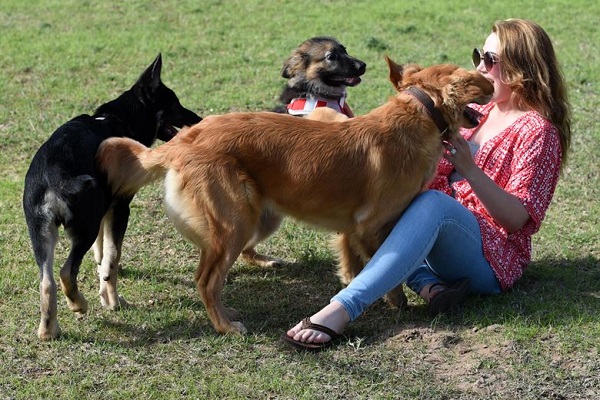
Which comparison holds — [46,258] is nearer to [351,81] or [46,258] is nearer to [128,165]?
[128,165]

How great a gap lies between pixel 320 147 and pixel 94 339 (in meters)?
1.55

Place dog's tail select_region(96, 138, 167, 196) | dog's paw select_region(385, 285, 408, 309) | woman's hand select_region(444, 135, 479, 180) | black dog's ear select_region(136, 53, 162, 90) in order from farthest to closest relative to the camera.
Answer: black dog's ear select_region(136, 53, 162, 90) < dog's paw select_region(385, 285, 408, 309) < woman's hand select_region(444, 135, 479, 180) < dog's tail select_region(96, 138, 167, 196)

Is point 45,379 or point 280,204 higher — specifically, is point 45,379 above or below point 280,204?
below

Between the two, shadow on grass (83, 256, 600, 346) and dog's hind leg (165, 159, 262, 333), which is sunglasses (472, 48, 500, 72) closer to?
shadow on grass (83, 256, 600, 346)

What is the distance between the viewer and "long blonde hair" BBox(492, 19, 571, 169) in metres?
4.91

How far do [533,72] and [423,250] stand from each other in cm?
125

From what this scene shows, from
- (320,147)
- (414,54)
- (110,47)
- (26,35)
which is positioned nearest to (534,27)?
(320,147)

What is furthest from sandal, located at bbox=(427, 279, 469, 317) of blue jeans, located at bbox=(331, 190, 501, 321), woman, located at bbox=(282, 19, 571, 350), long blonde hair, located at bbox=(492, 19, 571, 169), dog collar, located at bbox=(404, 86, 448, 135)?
long blonde hair, located at bbox=(492, 19, 571, 169)

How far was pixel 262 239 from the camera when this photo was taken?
18.5 feet

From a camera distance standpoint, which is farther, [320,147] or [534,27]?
[534,27]

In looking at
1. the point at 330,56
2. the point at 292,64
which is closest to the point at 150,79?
the point at 292,64

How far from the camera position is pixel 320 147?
457cm

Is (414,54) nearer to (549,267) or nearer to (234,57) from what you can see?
(234,57)

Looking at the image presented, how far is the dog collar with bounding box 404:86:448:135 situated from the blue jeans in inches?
13.8
